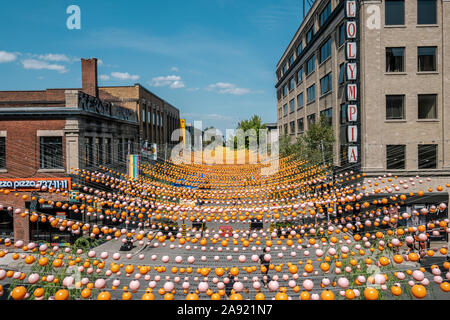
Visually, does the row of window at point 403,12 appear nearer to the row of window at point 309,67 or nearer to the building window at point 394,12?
the building window at point 394,12

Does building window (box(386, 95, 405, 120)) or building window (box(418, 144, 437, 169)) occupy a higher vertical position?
building window (box(386, 95, 405, 120))

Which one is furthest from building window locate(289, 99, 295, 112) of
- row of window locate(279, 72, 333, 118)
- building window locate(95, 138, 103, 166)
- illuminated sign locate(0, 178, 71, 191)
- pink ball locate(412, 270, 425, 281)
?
pink ball locate(412, 270, 425, 281)

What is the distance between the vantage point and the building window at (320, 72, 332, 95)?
87.9 feet

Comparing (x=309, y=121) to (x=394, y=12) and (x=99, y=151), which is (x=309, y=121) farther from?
(x=99, y=151)

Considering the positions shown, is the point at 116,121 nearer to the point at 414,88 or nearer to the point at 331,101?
the point at 331,101

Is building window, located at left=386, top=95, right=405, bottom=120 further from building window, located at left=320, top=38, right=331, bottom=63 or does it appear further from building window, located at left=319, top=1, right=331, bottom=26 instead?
building window, located at left=319, top=1, right=331, bottom=26

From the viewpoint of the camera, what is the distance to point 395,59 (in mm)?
19578

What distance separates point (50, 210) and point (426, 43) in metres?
27.9

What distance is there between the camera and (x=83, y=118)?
769 inches

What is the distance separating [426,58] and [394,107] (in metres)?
3.75

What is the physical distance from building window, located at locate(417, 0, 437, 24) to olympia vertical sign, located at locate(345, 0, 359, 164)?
389 cm
